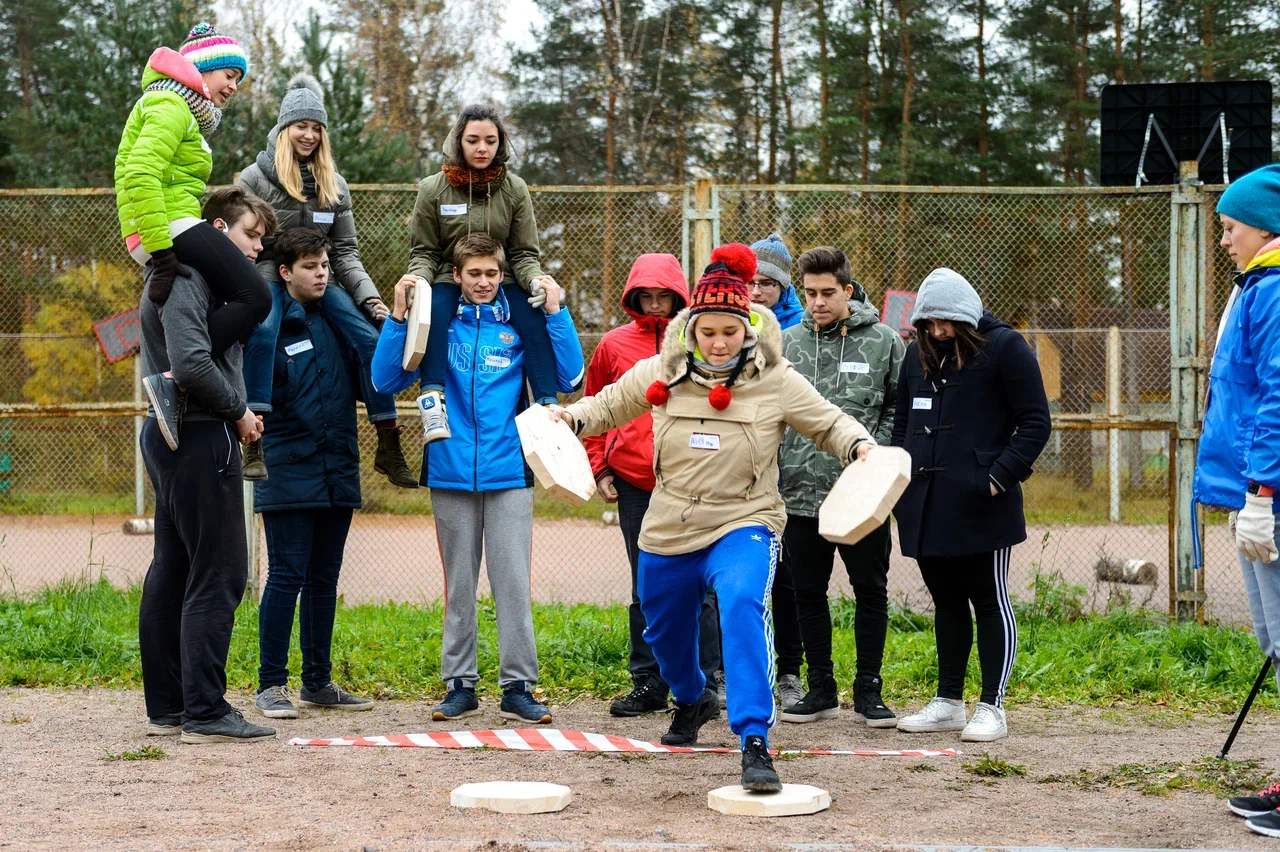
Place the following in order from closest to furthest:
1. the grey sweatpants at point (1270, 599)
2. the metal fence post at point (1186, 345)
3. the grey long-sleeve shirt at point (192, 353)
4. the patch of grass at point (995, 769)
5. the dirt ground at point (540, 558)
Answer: the grey sweatpants at point (1270, 599)
the patch of grass at point (995, 769)
the grey long-sleeve shirt at point (192, 353)
the metal fence post at point (1186, 345)
the dirt ground at point (540, 558)

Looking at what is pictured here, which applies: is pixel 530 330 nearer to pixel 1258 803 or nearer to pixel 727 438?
pixel 727 438

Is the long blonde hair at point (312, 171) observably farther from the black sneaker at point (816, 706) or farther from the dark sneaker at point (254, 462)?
the black sneaker at point (816, 706)

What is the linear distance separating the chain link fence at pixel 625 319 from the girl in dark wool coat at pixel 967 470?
2.50 m

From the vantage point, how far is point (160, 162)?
5188 millimetres

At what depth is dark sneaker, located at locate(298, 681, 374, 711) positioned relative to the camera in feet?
19.9

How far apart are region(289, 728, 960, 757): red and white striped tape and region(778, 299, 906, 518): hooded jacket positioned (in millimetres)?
1182

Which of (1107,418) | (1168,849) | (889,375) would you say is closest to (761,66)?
(1107,418)

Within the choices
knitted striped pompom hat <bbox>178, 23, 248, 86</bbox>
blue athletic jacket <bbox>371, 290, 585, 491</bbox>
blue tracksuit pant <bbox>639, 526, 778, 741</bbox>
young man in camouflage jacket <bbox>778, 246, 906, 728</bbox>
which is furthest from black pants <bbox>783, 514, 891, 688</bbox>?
knitted striped pompom hat <bbox>178, 23, 248, 86</bbox>

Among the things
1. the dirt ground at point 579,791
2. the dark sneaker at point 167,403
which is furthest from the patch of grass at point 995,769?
the dark sneaker at point 167,403

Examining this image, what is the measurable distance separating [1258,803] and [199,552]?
13.3ft

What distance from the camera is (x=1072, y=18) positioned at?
24859 mm

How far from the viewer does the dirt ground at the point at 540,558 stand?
10.2 meters

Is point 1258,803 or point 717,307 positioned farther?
point 717,307

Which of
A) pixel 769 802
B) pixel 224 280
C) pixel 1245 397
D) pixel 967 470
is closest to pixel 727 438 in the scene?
pixel 769 802
